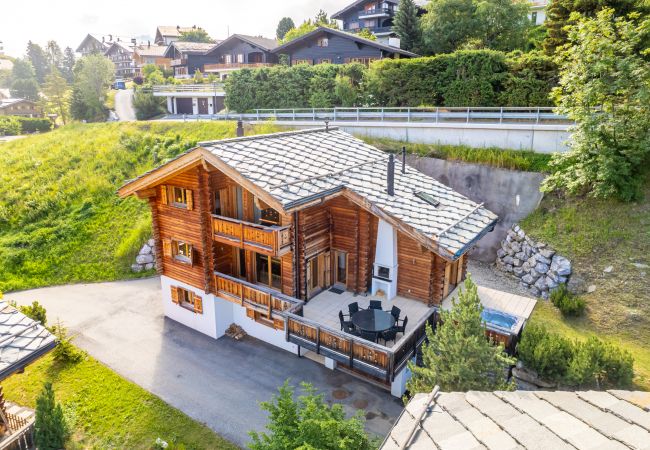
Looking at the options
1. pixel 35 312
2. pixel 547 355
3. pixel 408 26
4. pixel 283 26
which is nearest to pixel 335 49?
pixel 408 26

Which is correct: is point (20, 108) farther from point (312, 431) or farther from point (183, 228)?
point (312, 431)

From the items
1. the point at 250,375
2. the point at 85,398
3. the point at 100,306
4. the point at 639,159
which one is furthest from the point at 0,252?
the point at 639,159

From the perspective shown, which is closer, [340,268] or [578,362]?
[578,362]

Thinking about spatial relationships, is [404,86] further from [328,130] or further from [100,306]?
[100,306]

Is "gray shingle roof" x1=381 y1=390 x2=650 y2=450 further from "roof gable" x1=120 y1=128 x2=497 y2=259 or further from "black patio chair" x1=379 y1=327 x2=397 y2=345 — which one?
"roof gable" x1=120 y1=128 x2=497 y2=259

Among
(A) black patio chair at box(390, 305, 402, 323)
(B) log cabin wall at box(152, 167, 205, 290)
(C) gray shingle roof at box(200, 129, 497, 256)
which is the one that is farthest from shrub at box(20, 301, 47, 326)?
(A) black patio chair at box(390, 305, 402, 323)

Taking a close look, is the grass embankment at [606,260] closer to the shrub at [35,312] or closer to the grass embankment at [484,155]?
the grass embankment at [484,155]
